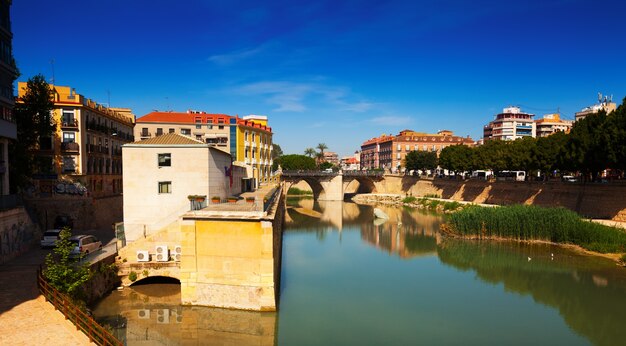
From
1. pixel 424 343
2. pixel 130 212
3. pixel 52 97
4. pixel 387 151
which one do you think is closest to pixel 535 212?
pixel 424 343

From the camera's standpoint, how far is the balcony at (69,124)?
34.9 meters

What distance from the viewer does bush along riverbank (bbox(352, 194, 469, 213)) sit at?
2577 inches

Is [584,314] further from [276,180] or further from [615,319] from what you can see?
[276,180]

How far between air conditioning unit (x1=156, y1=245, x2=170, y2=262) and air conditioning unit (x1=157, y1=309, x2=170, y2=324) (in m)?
2.96

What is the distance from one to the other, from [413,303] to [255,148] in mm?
46623

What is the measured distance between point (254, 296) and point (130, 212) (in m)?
11.5

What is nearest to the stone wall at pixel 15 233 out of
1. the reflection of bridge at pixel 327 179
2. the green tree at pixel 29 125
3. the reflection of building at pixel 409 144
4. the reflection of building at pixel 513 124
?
the green tree at pixel 29 125

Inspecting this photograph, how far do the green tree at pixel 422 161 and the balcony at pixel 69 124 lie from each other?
271 feet

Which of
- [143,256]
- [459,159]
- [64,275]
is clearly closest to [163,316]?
[143,256]

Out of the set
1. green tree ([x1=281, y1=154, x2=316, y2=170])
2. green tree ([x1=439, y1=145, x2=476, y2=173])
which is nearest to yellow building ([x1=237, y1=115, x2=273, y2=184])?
green tree ([x1=439, y1=145, x2=476, y2=173])

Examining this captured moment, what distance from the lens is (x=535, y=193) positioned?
56.6m

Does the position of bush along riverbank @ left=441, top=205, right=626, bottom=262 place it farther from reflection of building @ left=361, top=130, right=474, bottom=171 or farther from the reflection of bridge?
reflection of building @ left=361, top=130, right=474, bottom=171

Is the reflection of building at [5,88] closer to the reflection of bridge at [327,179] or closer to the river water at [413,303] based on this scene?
the river water at [413,303]

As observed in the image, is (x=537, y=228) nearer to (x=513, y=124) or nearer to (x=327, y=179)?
(x=327, y=179)
